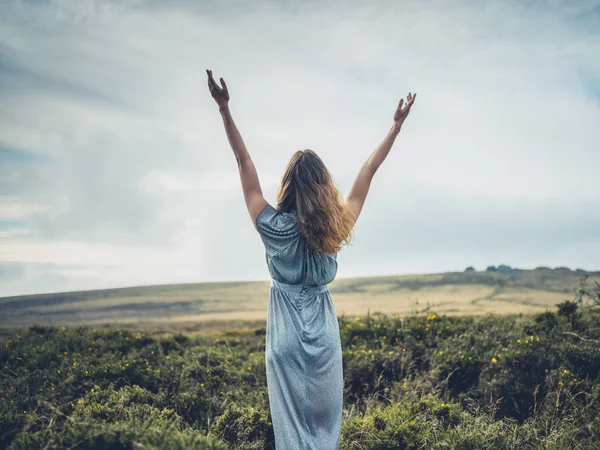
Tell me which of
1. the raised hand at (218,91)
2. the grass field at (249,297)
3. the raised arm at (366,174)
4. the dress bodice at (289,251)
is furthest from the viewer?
the grass field at (249,297)

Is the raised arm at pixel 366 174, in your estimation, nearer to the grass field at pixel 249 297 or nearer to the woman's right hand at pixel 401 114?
the woman's right hand at pixel 401 114

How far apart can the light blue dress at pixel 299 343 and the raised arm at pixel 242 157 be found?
0.10m

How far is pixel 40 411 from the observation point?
277 inches

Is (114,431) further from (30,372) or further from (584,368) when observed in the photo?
(584,368)

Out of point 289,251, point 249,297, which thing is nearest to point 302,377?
point 289,251

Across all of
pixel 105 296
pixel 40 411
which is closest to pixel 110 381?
pixel 40 411

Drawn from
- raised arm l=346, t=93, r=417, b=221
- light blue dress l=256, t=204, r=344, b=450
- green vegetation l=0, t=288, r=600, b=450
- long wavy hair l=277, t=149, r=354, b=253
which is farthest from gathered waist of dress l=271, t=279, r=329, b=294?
green vegetation l=0, t=288, r=600, b=450

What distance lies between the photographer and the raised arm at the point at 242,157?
4.41m

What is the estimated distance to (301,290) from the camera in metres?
4.41

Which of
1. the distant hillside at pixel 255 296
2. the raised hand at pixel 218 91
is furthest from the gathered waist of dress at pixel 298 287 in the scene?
the distant hillside at pixel 255 296

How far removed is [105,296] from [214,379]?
16946mm

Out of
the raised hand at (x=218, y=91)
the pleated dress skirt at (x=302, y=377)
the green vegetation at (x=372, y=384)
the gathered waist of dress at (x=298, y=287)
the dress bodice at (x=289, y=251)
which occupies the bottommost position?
the green vegetation at (x=372, y=384)

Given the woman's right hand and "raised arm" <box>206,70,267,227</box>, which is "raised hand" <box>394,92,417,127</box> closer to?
the woman's right hand

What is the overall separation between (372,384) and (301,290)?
438cm
